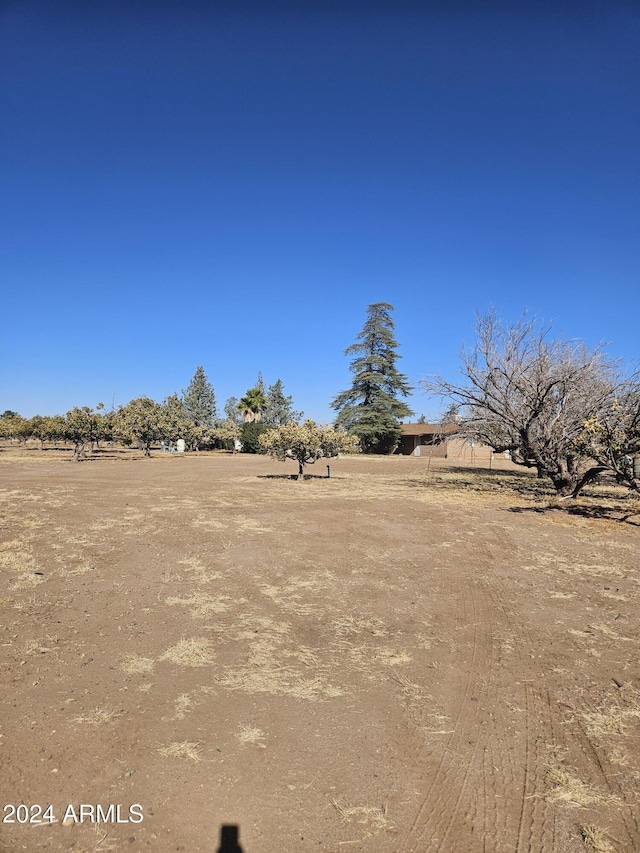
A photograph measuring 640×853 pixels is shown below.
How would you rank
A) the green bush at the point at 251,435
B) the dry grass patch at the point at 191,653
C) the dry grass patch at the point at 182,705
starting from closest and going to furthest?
the dry grass patch at the point at 182,705
the dry grass patch at the point at 191,653
the green bush at the point at 251,435

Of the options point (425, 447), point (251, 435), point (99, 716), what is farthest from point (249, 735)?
point (425, 447)

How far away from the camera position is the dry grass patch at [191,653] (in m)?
4.44

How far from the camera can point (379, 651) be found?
188 inches

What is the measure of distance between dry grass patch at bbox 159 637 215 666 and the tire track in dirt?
222cm

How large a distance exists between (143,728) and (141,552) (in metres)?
5.26

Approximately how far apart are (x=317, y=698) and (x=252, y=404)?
61.6 m

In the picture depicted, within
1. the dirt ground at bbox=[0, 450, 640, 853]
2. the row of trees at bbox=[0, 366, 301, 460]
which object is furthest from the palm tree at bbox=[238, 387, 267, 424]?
the dirt ground at bbox=[0, 450, 640, 853]

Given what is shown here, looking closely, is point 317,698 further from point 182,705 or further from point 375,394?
point 375,394

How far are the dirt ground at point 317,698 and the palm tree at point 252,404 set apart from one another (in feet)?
183

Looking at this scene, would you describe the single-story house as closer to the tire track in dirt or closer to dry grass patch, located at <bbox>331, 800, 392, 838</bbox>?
the tire track in dirt

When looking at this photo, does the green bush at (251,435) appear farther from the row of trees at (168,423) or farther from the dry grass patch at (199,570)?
the dry grass patch at (199,570)

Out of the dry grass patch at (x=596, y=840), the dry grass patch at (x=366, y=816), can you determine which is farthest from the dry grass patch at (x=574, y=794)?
the dry grass patch at (x=366, y=816)

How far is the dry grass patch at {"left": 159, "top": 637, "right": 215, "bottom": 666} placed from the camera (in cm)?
444

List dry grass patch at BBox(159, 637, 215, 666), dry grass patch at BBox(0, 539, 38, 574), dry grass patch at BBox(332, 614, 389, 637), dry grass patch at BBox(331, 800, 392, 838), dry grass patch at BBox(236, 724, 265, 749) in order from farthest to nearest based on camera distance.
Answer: dry grass patch at BBox(0, 539, 38, 574)
dry grass patch at BBox(332, 614, 389, 637)
dry grass patch at BBox(159, 637, 215, 666)
dry grass patch at BBox(236, 724, 265, 749)
dry grass patch at BBox(331, 800, 392, 838)
